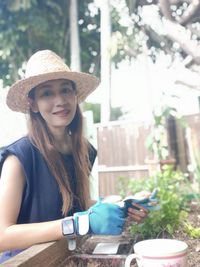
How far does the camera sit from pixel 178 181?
3.72 m

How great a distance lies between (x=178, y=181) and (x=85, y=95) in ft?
6.30

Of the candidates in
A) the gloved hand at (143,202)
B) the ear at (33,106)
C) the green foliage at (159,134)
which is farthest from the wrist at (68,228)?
the green foliage at (159,134)

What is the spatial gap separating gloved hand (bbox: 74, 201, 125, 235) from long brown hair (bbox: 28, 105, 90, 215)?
36 centimetres

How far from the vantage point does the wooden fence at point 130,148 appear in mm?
6328

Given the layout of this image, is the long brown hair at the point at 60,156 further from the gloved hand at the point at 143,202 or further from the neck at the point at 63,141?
the gloved hand at the point at 143,202

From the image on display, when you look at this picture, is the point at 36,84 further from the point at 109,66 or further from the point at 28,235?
the point at 109,66

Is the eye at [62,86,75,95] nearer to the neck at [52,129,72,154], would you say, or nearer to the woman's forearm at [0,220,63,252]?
the neck at [52,129,72,154]

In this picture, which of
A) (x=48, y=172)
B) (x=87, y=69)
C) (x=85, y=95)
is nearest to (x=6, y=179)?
(x=48, y=172)

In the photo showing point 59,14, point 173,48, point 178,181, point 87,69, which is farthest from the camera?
point 87,69

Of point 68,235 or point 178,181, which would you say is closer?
point 68,235

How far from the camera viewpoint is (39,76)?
65.6 inches

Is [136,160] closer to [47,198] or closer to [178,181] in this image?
[178,181]

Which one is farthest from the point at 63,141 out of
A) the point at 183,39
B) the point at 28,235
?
the point at 183,39

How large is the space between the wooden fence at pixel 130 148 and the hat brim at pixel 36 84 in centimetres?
411
